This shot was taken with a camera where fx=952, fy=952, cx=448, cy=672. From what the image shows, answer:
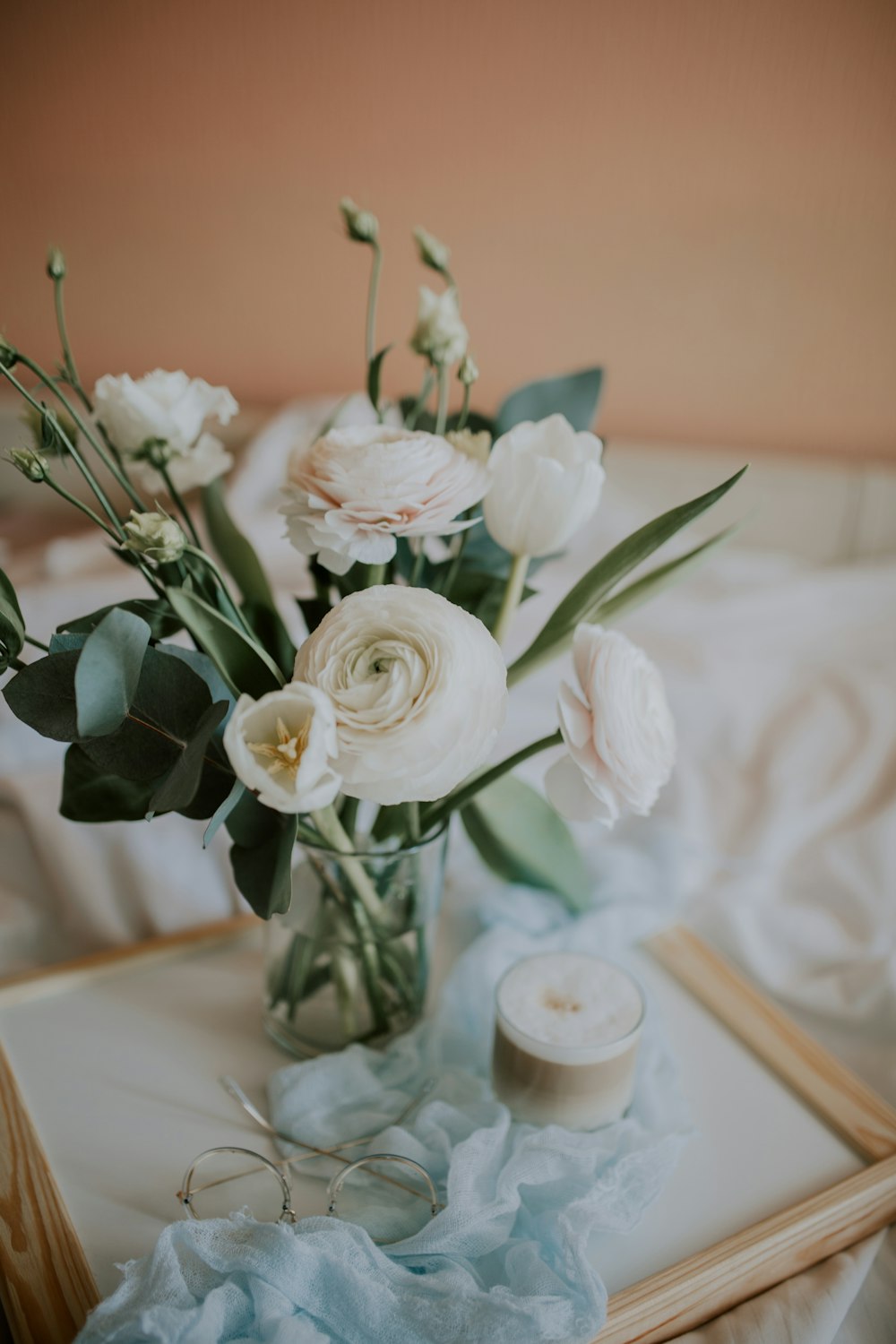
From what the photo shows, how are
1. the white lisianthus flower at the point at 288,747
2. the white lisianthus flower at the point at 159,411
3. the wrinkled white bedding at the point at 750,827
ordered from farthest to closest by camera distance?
the wrinkled white bedding at the point at 750,827 → the white lisianthus flower at the point at 159,411 → the white lisianthus flower at the point at 288,747

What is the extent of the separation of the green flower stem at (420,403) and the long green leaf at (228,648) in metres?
0.17

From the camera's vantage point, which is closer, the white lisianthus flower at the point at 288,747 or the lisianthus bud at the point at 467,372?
the white lisianthus flower at the point at 288,747

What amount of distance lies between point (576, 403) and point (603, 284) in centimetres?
74

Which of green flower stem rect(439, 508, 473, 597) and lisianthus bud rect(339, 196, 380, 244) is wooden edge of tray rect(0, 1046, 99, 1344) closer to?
green flower stem rect(439, 508, 473, 597)

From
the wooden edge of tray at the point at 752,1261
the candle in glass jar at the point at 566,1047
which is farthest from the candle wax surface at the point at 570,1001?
the wooden edge of tray at the point at 752,1261

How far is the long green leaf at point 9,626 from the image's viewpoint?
1.30 ft

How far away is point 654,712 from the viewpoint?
0.40 meters

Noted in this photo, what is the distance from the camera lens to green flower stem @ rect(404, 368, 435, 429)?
50 centimetres

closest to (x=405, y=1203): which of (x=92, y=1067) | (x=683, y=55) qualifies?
(x=92, y=1067)

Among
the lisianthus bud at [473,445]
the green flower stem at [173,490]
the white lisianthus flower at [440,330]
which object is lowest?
the green flower stem at [173,490]

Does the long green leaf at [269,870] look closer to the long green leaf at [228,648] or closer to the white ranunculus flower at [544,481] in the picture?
the long green leaf at [228,648]

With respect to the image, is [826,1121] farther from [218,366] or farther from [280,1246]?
[218,366]

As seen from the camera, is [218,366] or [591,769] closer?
[591,769]

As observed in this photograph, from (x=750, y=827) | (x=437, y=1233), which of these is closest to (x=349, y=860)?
(x=437, y=1233)
